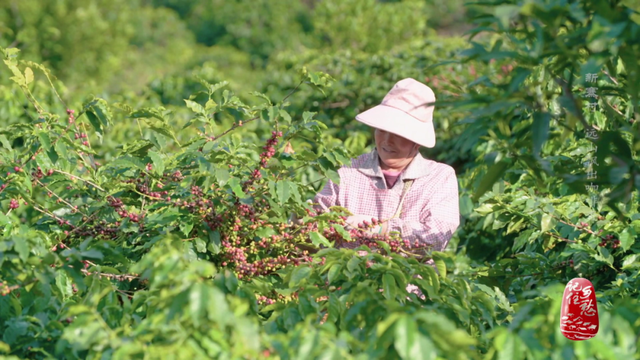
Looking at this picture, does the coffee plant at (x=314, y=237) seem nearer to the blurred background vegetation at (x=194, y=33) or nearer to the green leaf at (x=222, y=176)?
the green leaf at (x=222, y=176)

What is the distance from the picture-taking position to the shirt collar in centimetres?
327

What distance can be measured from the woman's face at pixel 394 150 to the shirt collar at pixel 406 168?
0.03m

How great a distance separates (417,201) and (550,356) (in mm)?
1418

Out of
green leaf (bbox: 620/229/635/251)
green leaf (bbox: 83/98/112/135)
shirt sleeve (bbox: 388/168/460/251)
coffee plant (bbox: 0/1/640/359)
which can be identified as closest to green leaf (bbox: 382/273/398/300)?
coffee plant (bbox: 0/1/640/359)

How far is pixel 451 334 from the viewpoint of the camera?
65.8 inches

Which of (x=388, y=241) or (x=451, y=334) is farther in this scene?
(x=388, y=241)

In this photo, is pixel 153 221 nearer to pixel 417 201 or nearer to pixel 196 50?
pixel 417 201

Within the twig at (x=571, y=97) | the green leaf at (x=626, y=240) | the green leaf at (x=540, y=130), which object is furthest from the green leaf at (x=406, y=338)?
the green leaf at (x=626, y=240)

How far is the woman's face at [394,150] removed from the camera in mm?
3273

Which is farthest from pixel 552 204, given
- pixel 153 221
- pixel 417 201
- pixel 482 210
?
pixel 153 221

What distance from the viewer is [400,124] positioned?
320 cm

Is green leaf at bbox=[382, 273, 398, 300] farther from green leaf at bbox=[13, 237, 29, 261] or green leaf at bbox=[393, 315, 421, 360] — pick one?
green leaf at bbox=[13, 237, 29, 261]

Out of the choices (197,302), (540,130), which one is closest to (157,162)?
(197,302)

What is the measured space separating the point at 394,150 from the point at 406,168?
88mm
